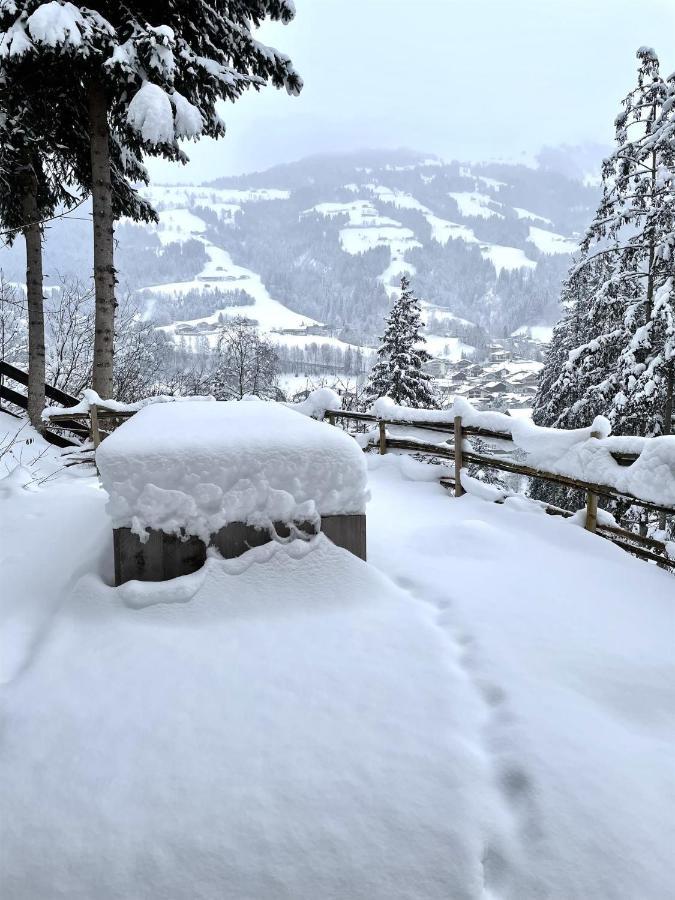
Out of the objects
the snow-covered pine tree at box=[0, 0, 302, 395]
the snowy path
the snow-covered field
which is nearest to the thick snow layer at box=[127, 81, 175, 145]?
the snow-covered pine tree at box=[0, 0, 302, 395]

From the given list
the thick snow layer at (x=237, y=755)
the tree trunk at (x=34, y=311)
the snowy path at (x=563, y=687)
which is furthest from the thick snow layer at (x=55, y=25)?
the snowy path at (x=563, y=687)

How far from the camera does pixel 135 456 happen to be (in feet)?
12.1

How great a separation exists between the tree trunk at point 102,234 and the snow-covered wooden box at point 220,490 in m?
5.97

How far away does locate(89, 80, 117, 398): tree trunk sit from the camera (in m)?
8.62

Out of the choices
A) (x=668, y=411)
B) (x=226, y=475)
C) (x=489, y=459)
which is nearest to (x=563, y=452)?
(x=489, y=459)

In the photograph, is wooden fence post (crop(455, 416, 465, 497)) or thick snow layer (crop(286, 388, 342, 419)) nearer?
wooden fence post (crop(455, 416, 465, 497))

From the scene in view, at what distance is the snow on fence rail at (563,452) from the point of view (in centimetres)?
464

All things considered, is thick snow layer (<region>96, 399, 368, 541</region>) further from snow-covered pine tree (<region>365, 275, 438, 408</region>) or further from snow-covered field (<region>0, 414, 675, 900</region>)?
snow-covered pine tree (<region>365, 275, 438, 408</region>)

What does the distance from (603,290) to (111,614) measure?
13.7 meters

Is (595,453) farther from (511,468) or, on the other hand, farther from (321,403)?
(321,403)

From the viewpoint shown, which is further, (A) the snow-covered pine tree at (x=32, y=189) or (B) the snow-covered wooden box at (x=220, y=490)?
(A) the snow-covered pine tree at (x=32, y=189)

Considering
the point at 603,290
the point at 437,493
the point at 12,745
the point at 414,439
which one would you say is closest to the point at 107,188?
the point at 414,439

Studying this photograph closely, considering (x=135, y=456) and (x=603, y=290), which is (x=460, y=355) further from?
(x=135, y=456)

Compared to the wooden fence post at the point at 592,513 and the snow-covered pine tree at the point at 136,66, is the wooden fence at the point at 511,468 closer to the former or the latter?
the wooden fence post at the point at 592,513
